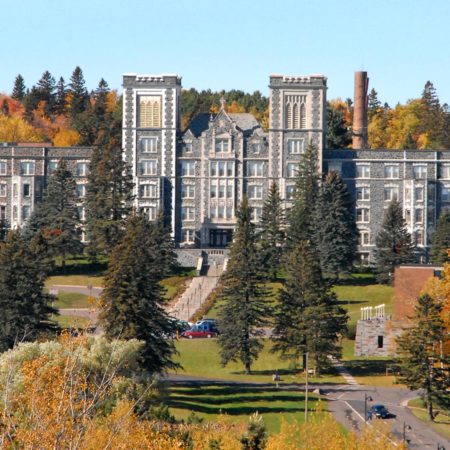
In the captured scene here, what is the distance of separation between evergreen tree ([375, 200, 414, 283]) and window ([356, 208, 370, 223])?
6.01 metres

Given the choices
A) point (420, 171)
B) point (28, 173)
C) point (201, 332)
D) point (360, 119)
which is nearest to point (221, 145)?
point (420, 171)

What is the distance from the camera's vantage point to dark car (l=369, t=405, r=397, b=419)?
73.6m

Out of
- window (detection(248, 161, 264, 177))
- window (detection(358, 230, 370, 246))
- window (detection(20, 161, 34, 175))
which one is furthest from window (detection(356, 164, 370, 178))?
window (detection(20, 161, 34, 175))

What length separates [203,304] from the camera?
110 meters

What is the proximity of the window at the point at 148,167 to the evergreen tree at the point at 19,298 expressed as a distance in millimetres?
41420

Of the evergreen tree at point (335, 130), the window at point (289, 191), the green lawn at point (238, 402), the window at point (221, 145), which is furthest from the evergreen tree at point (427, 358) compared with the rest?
the evergreen tree at point (335, 130)

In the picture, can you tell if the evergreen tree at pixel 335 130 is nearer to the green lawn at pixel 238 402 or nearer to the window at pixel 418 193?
the window at pixel 418 193

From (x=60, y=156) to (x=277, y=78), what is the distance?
70.8ft

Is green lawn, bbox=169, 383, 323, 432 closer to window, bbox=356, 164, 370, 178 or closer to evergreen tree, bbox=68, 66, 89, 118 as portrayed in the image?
window, bbox=356, 164, 370, 178

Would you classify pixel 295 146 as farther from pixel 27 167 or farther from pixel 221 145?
pixel 27 167

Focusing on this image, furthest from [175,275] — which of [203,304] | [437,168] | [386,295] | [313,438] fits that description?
[313,438]

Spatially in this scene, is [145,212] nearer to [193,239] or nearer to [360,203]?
[193,239]

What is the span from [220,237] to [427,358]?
52.9 metres

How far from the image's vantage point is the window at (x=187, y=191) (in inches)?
5103
